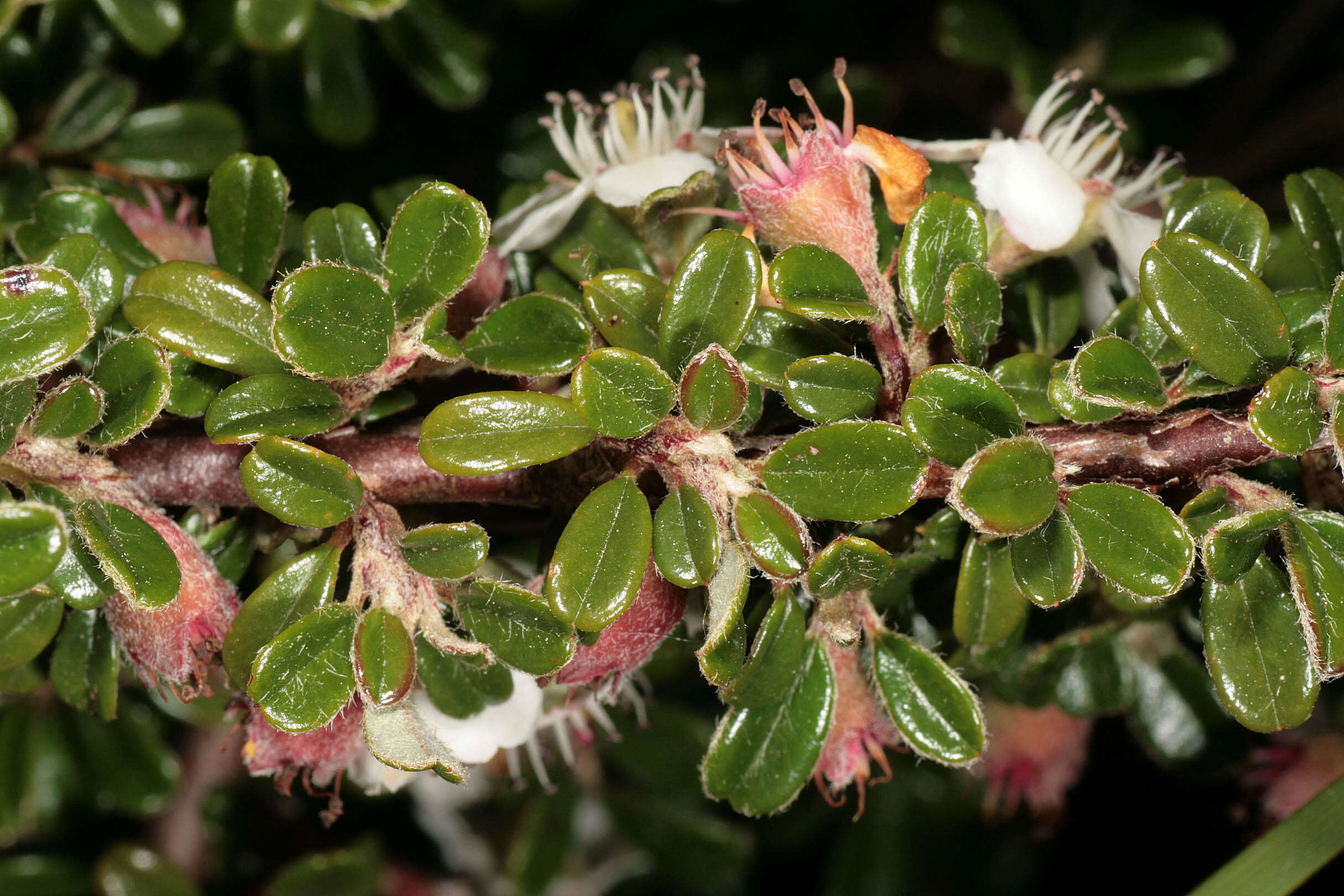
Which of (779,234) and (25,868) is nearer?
(779,234)

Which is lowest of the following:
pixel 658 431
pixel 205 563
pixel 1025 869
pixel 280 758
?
pixel 1025 869

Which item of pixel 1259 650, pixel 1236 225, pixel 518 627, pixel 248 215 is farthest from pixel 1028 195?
pixel 248 215

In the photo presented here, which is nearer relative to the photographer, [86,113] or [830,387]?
[830,387]

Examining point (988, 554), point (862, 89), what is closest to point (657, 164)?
point (988, 554)

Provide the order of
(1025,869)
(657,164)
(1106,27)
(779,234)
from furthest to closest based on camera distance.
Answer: (1025,869)
(1106,27)
(657,164)
(779,234)

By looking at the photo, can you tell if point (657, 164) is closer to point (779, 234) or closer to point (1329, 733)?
point (779, 234)

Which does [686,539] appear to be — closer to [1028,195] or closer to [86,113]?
[1028,195]
